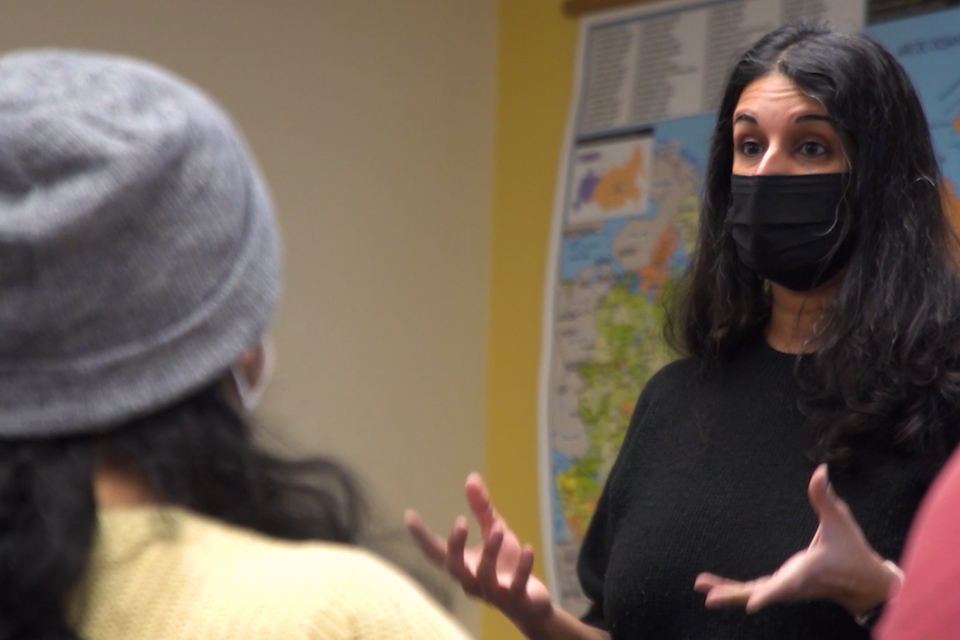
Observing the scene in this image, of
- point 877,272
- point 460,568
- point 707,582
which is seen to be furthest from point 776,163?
point 460,568

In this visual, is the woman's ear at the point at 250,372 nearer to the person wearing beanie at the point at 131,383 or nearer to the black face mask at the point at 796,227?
the person wearing beanie at the point at 131,383

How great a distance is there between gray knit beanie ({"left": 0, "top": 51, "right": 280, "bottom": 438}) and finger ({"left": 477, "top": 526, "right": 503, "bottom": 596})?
0.70 meters

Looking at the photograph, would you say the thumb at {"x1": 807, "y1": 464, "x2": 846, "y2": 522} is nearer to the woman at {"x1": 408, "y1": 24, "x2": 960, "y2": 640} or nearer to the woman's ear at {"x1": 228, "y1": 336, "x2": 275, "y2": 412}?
the woman at {"x1": 408, "y1": 24, "x2": 960, "y2": 640}

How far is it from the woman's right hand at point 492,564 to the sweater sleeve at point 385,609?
24.7 inches

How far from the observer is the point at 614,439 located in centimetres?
290

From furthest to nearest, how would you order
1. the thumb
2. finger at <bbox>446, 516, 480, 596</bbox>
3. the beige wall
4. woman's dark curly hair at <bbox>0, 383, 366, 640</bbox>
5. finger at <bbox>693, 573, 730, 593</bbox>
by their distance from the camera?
the beige wall < finger at <bbox>446, 516, 480, 596</bbox> < finger at <bbox>693, 573, 730, 593</bbox> < the thumb < woman's dark curly hair at <bbox>0, 383, 366, 640</bbox>

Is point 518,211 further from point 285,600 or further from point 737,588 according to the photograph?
point 285,600

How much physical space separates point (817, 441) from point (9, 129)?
1036 mm

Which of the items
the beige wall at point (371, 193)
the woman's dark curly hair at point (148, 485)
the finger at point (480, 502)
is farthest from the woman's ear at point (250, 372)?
Answer: the beige wall at point (371, 193)

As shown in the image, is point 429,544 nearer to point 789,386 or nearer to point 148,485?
point 789,386

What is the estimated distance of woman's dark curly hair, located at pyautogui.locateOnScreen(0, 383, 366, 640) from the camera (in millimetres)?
755

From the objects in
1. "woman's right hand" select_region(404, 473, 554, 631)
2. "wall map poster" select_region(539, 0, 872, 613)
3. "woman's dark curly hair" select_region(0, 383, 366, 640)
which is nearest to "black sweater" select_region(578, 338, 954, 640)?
"woman's right hand" select_region(404, 473, 554, 631)

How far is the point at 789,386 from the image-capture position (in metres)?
1.58

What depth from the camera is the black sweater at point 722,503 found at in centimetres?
144
